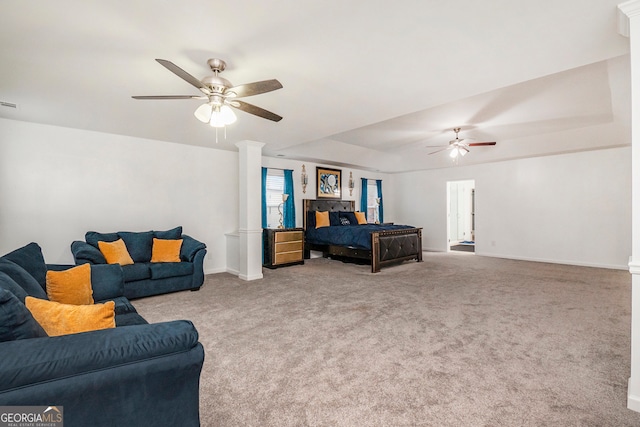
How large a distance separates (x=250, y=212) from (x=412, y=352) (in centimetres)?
361

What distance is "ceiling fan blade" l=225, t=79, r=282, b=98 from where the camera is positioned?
2.28 metres

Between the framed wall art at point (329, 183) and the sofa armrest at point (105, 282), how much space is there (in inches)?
210

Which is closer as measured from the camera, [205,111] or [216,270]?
[205,111]

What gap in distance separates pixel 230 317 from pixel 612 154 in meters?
7.60

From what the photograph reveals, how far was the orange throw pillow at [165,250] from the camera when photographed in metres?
4.42

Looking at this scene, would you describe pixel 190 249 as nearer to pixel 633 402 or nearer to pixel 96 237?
pixel 96 237

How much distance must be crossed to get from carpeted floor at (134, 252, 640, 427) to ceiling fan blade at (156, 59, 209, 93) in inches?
86.6

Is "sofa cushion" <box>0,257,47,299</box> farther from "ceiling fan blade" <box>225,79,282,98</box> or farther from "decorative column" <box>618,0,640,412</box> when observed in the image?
"decorative column" <box>618,0,640,412</box>

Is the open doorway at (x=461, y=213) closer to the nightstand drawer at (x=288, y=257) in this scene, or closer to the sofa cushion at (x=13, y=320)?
the nightstand drawer at (x=288, y=257)

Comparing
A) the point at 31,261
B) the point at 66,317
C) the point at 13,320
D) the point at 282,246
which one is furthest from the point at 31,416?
the point at 282,246

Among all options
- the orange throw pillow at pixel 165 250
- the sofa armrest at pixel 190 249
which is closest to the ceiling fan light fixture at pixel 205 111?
the sofa armrest at pixel 190 249

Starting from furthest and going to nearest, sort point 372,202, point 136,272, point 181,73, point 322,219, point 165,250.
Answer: point 372,202
point 322,219
point 165,250
point 136,272
point 181,73

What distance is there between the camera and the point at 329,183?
786 cm

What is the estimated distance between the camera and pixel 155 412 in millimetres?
1205
